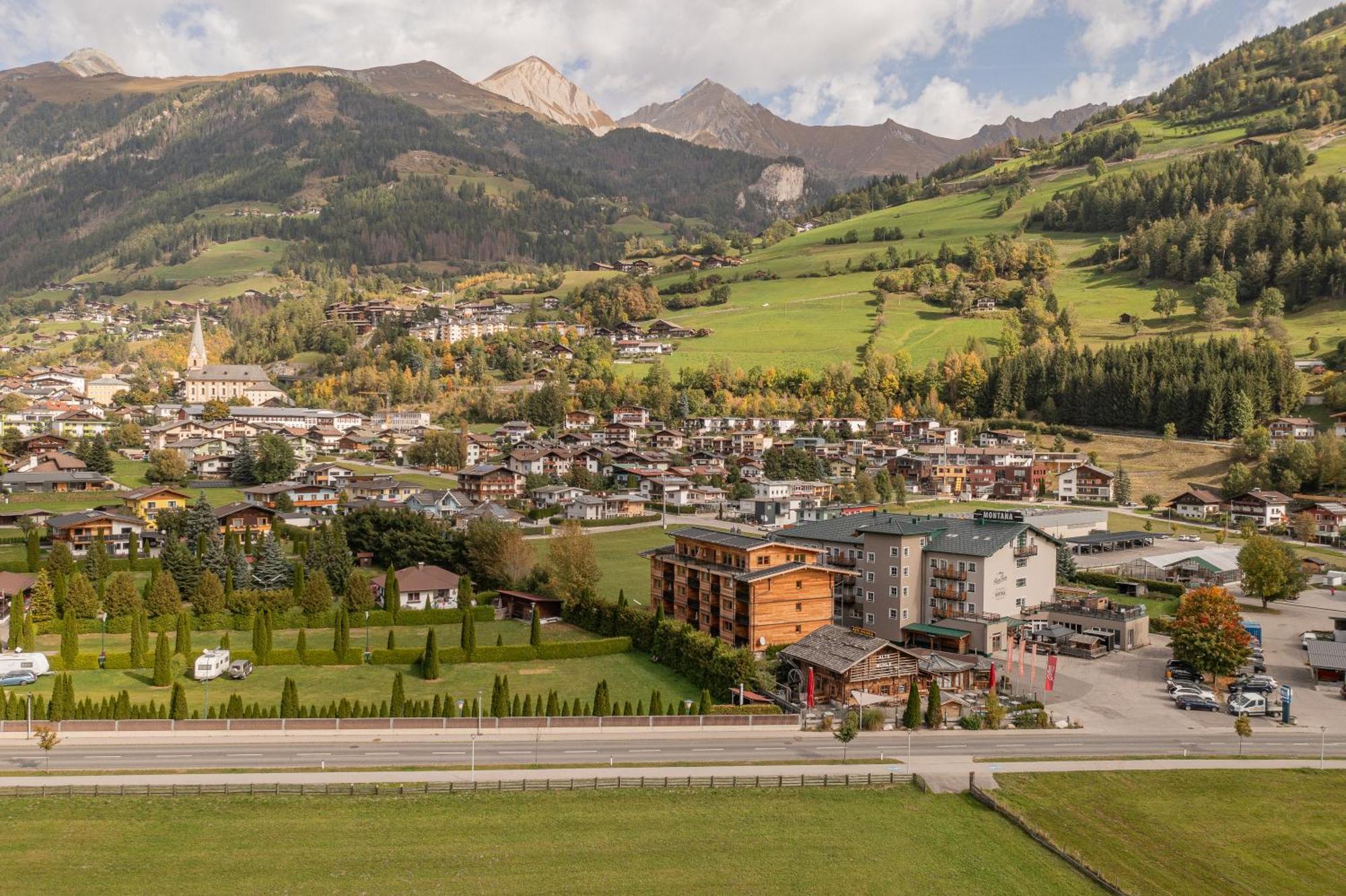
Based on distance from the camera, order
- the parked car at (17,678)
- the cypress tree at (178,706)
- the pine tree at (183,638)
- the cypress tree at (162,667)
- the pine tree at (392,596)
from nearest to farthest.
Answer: the cypress tree at (178,706), the parked car at (17,678), the cypress tree at (162,667), the pine tree at (183,638), the pine tree at (392,596)

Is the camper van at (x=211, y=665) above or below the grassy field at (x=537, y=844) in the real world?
above

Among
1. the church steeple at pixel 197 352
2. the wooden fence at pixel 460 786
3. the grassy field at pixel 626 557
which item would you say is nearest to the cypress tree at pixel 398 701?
the wooden fence at pixel 460 786

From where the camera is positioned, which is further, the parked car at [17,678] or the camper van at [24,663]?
the camper van at [24,663]

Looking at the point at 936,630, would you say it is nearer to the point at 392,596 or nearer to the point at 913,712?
the point at 913,712

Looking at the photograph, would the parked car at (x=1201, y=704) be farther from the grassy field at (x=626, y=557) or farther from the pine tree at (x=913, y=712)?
the grassy field at (x=626, y=557)

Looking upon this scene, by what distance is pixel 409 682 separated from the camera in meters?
49.2

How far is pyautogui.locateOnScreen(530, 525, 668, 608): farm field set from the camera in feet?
220

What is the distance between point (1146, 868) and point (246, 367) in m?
163

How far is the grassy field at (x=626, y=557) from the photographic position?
220 feet

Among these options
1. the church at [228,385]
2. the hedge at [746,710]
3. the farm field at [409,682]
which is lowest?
the farm field at [409,682]

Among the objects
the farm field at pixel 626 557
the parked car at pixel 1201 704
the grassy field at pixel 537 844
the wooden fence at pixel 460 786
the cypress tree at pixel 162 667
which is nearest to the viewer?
the grassy field at pixel 537 844

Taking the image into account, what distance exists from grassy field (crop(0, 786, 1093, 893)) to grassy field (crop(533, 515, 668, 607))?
2745 cm

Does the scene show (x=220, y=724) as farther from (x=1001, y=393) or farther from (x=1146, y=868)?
(x=1001, y=393)

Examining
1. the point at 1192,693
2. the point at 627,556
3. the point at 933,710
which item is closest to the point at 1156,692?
the point at 1192,693
